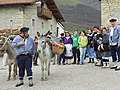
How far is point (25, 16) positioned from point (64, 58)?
51.0ft

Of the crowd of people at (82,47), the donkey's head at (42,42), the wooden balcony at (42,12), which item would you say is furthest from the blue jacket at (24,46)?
the wooden balcony at (42,12)

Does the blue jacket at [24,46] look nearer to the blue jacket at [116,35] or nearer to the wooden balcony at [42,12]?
the blue jacket at [116,35]

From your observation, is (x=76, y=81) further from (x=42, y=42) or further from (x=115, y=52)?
(x=115, y=52)

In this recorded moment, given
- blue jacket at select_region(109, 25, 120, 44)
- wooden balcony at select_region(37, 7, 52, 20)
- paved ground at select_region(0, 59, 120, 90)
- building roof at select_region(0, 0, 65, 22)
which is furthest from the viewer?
wooden balcony at select_region(37, 7, 52, 20)

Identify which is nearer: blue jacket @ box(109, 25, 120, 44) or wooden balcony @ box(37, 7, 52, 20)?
blue jacket @ box(109, 25, 120, 44)

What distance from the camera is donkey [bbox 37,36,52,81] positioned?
37.6ft

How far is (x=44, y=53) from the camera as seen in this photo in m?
11.9

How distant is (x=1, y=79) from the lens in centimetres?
1273

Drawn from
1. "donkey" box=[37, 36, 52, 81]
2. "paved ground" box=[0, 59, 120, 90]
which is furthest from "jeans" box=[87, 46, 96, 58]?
"donkey" box=[37, 36, 52, 81]

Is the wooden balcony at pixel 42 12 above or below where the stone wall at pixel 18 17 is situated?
above

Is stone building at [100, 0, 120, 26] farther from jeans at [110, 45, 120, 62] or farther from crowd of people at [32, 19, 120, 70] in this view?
jeans at [110, 45, 120, 62]

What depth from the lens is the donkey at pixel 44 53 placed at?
11.5 m

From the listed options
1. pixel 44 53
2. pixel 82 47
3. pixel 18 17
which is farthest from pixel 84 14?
pixel 44 53

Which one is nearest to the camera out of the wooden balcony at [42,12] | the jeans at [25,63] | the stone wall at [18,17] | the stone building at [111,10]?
the jeans at [25,63]
